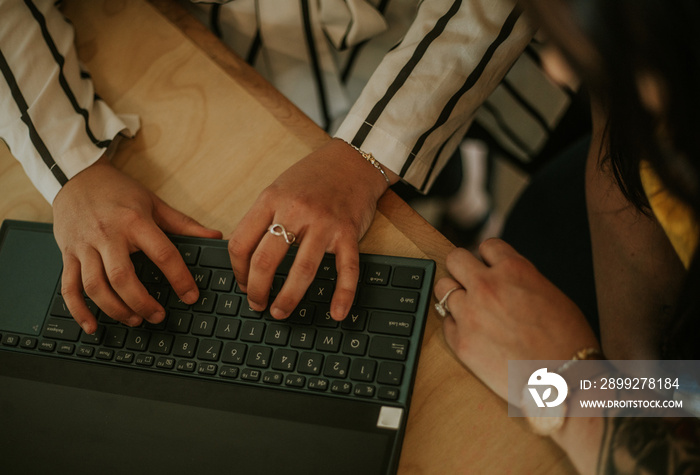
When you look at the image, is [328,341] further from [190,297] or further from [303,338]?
[190,297]

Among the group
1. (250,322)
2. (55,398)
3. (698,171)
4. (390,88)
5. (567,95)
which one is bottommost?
(55,398)

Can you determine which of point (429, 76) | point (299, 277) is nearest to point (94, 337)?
point (299, 277)

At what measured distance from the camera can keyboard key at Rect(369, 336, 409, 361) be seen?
445 mm

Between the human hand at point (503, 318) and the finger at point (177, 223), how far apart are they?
246 mm

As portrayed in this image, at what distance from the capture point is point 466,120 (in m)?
0.63

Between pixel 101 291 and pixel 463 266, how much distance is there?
36cm

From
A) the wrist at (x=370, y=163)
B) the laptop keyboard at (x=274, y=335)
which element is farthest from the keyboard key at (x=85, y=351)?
the wrist at (x=370, y=163)

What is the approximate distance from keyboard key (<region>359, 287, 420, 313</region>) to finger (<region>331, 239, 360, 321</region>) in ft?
0.04

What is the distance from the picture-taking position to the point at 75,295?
1.72 ft

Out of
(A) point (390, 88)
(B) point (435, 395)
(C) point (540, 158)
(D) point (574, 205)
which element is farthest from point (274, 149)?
(C) point (540, 158)

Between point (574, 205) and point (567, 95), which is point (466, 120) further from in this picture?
point (567, 95)

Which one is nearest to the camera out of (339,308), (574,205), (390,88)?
(339,308)

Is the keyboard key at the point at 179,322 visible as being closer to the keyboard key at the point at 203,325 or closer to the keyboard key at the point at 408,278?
the keyboard key at the point at 203,325

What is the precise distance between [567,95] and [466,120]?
18.5 inches
